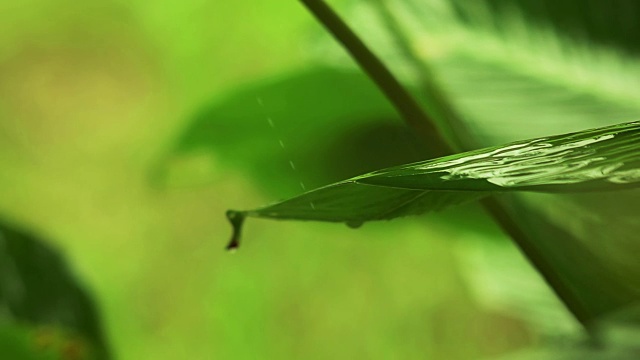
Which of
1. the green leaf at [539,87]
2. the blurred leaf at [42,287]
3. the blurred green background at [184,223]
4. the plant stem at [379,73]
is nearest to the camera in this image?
the plant stem at [379,73]

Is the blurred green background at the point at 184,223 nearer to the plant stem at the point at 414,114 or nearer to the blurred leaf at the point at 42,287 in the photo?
the blurred leaf at the point at 42,287

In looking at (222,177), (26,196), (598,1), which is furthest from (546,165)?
(26,196)

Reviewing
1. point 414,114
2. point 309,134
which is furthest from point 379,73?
point 309,134

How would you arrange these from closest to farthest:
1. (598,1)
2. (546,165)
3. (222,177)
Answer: (546,165) < (598,1) < (222,177)

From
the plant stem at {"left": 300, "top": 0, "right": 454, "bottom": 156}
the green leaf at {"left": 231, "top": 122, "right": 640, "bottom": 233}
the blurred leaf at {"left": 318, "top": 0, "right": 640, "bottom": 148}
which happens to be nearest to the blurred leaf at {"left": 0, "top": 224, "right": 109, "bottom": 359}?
the blurred leaf at {"left": 318, "top": 0, "right": 640, "bottom": 148}

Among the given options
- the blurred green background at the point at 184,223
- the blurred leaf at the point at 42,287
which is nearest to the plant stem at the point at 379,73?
the blurred leaf at the point at 42,287

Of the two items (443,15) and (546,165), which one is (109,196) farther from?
(546,165)
